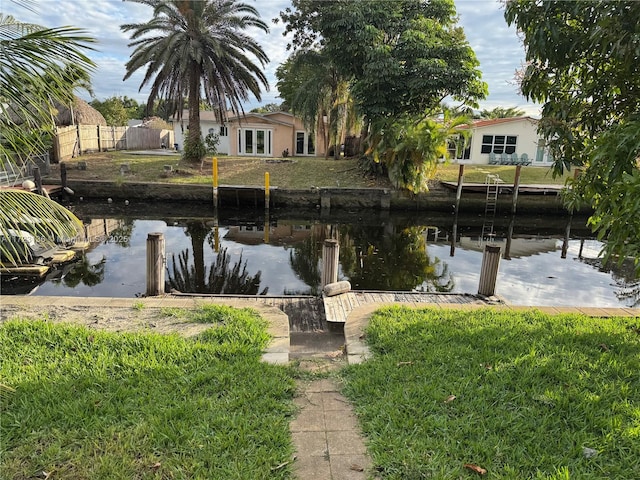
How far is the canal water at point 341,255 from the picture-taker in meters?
8.83

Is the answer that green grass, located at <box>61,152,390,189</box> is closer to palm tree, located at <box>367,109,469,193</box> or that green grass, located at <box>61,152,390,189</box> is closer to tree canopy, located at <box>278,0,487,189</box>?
palm tree, located at <box>367,109,469,193</box>

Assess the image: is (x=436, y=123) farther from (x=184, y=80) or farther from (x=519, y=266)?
(x=184, y=80)

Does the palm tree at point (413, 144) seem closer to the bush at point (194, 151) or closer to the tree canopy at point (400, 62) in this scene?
the tree canopy at point (400, 62)

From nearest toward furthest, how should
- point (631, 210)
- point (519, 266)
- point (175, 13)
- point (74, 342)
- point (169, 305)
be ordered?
point (631, 210)
point (74, 342)
point (169, 305)
point (519, 266)
point (175, 13)

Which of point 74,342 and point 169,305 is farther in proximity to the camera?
point 169,305

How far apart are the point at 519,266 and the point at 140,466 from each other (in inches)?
429

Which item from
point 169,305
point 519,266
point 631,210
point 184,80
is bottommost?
point 519,266

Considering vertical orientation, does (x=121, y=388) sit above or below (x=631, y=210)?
below

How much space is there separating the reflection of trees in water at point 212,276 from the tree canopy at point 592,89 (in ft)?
20.3

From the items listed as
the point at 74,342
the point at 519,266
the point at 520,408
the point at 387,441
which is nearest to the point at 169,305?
the point at 74,342

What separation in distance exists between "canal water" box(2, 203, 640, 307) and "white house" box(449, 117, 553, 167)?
888 cm

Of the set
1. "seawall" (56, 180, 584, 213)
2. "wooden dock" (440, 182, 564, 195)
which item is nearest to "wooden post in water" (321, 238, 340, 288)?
"seawall" (56, 180, 584, 213)

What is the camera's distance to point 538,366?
3516mm

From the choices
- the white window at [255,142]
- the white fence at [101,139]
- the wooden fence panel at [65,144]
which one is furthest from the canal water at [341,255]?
the white window at [255,142]
